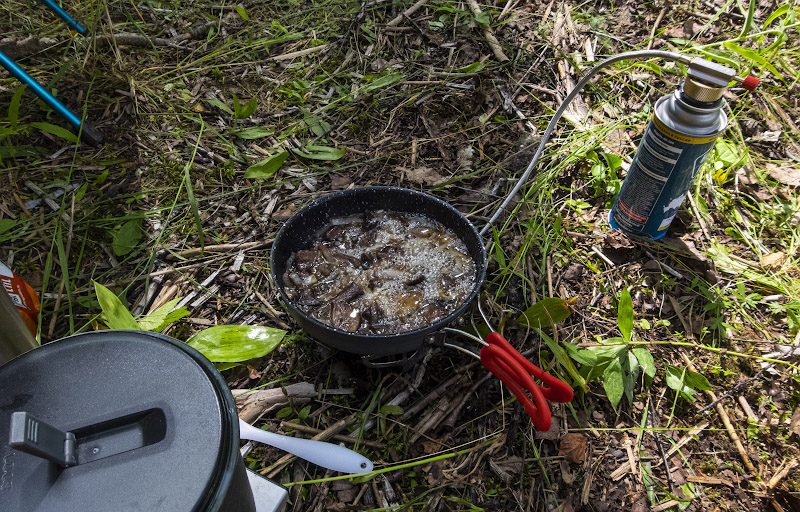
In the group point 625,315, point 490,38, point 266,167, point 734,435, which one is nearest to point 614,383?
point 625,315

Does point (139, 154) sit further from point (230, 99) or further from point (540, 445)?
point (540, 445)

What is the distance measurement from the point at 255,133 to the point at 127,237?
26.7 inches

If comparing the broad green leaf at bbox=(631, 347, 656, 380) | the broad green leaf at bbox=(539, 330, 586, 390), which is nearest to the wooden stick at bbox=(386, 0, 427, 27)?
the broad green leaf at bbox=(539, 330, 586, 390)

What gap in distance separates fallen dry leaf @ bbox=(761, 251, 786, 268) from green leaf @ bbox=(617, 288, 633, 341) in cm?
64

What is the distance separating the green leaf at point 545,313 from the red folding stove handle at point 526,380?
0.94 feet

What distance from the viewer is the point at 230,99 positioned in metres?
2.48

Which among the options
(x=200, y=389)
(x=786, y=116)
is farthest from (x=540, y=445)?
(x=786, y=116)

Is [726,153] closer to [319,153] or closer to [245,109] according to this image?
[319,153]

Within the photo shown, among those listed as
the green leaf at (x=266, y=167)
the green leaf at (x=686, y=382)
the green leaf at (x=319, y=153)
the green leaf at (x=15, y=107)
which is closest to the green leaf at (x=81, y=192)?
the green leaf at (x=15, y=107)

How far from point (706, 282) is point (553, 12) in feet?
5.37

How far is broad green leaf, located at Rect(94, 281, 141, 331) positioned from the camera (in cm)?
165

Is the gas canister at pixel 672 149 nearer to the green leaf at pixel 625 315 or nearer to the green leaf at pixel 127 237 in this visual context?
the green leaf at pixel 625 315

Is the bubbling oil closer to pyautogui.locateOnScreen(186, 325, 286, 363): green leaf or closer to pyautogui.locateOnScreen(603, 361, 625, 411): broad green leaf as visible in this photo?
pyautogui.locateOnScreen(186, 325, 286, 363): green leaf

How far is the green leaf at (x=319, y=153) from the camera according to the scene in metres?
2.25
